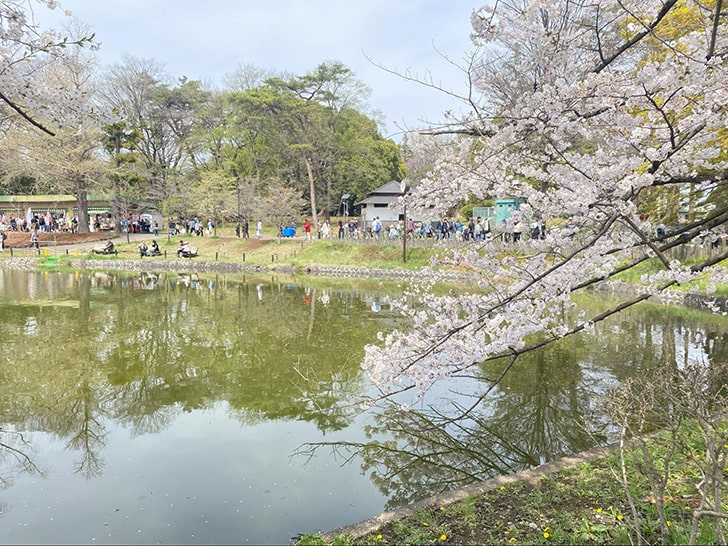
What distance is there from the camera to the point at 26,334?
339 inches

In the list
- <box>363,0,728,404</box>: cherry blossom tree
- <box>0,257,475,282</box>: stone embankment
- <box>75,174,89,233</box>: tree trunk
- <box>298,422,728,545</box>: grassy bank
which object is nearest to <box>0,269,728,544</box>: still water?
<box>298,422,728,545</box>: grassy bank

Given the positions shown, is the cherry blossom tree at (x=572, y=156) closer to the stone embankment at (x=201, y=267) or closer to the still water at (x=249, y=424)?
the still water at (x=249, y=424)

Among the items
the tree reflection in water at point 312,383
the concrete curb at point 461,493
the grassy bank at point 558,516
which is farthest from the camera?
the tree reflection in water at point 312,383

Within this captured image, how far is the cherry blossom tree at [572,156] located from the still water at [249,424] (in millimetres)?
1167

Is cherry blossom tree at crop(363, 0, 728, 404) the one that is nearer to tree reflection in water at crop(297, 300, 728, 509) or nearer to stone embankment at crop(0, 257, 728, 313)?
tree reflection in water at crop(297, 300, 728, 509)

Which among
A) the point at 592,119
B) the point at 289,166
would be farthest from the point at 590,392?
the point at 289,166

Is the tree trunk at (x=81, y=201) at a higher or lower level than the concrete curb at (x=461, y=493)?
higher

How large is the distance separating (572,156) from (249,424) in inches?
158

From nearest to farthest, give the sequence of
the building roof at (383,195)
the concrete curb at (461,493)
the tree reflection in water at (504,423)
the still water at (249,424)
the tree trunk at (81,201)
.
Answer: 1. the concrete curb at (461,493)
2. the still water at (249,424)
3. the tree reflection in water at (504,423)
4. the tree trunk at (81,201)
5. the building roof at (383,195)

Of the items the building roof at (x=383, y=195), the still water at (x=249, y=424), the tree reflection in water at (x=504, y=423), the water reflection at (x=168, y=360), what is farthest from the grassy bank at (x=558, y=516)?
the building roof at (x=383, y=195)

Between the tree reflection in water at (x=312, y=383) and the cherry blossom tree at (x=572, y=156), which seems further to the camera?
the tree reflection in water at (x=312, y=383)

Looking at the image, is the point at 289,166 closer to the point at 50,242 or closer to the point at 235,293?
the point at 50,242

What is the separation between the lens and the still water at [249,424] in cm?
349

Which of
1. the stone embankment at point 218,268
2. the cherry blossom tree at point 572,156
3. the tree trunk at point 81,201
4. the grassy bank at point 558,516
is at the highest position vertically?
the tree trunk at point 81,201
